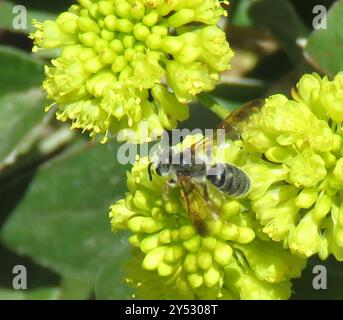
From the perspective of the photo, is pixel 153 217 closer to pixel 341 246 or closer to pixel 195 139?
pixel 195 139

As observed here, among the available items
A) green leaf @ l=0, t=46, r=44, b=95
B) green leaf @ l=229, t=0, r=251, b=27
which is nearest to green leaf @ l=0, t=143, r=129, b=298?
green leaf @ l=0, t=46, r=44, b=95

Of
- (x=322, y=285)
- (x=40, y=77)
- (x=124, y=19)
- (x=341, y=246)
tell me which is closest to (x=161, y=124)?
(x=124, y=19)

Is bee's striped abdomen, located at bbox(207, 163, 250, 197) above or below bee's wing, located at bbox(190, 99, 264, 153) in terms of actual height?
below

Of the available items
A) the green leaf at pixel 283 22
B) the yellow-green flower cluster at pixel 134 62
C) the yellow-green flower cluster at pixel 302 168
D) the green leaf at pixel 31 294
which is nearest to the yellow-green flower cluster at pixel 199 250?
the yellow-green flower cluster at pixel 302 168

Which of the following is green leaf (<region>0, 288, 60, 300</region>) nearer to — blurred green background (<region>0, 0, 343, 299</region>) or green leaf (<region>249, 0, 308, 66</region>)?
blurred green background (<region>0, 0, 343, 299</region>)

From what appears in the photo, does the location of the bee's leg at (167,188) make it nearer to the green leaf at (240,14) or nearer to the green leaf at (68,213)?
the green leaf at (68,213)

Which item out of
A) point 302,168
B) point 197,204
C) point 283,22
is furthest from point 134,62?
point 283,22
